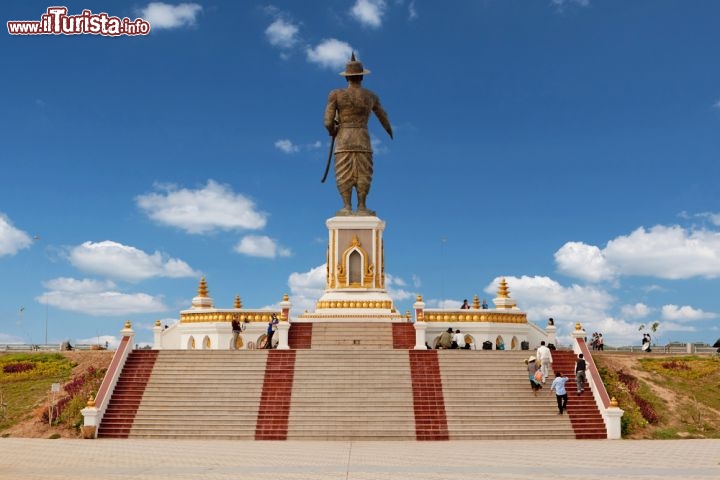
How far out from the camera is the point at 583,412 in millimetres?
25250

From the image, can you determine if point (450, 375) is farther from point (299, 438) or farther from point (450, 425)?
point (299, 438)

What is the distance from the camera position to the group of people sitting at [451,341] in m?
32.0

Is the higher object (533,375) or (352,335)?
(352,335)

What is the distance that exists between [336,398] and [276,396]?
2.00 m

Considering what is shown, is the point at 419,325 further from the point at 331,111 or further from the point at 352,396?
the point at 331,111

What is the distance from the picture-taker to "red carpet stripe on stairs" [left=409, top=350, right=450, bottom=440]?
23.9 m

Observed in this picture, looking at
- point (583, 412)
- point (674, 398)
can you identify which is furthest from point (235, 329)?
point (674, 398)

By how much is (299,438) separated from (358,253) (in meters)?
16.9

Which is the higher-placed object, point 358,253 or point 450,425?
point 358,253

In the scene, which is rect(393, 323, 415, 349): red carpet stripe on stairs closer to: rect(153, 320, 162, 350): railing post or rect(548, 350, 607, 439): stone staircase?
rect(548, 350, 607, 439): stone staircase
